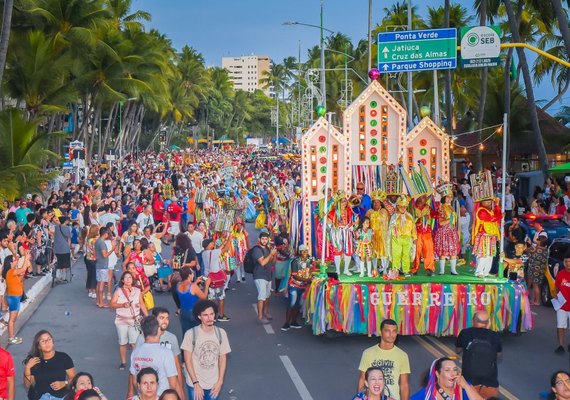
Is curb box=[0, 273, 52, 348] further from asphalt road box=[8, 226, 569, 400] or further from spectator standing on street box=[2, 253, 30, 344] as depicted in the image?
spectator standing on street box=[2, 253, 30, 344]

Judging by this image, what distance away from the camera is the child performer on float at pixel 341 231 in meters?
14.2

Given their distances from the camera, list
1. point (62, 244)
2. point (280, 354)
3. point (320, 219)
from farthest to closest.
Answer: point (62, 244) < point (320, 219) < point (280, 354)

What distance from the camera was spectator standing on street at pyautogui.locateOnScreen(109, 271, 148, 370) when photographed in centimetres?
1073

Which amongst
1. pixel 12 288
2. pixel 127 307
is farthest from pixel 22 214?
pixel 127 307

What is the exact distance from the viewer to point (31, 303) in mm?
15852

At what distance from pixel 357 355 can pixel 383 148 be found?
18.2 ft

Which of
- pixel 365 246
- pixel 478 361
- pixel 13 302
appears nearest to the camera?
pixel 478 361

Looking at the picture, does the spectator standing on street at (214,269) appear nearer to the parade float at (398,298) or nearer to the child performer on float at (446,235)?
the parade float at (398,298)

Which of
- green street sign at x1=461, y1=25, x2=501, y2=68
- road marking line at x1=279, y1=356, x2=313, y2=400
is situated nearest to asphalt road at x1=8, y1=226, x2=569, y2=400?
road marking line at x1=279, y1=356, x2=313, y2=400

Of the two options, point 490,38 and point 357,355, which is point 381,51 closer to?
point 490,38

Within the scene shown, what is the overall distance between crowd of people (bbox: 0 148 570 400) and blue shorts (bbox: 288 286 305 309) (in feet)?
0.08

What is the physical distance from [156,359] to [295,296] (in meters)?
6.56

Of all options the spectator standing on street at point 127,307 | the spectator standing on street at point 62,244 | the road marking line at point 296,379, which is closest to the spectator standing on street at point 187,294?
the spectator standing on street at point 127,307

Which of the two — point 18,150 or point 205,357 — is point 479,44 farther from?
point 18,150
